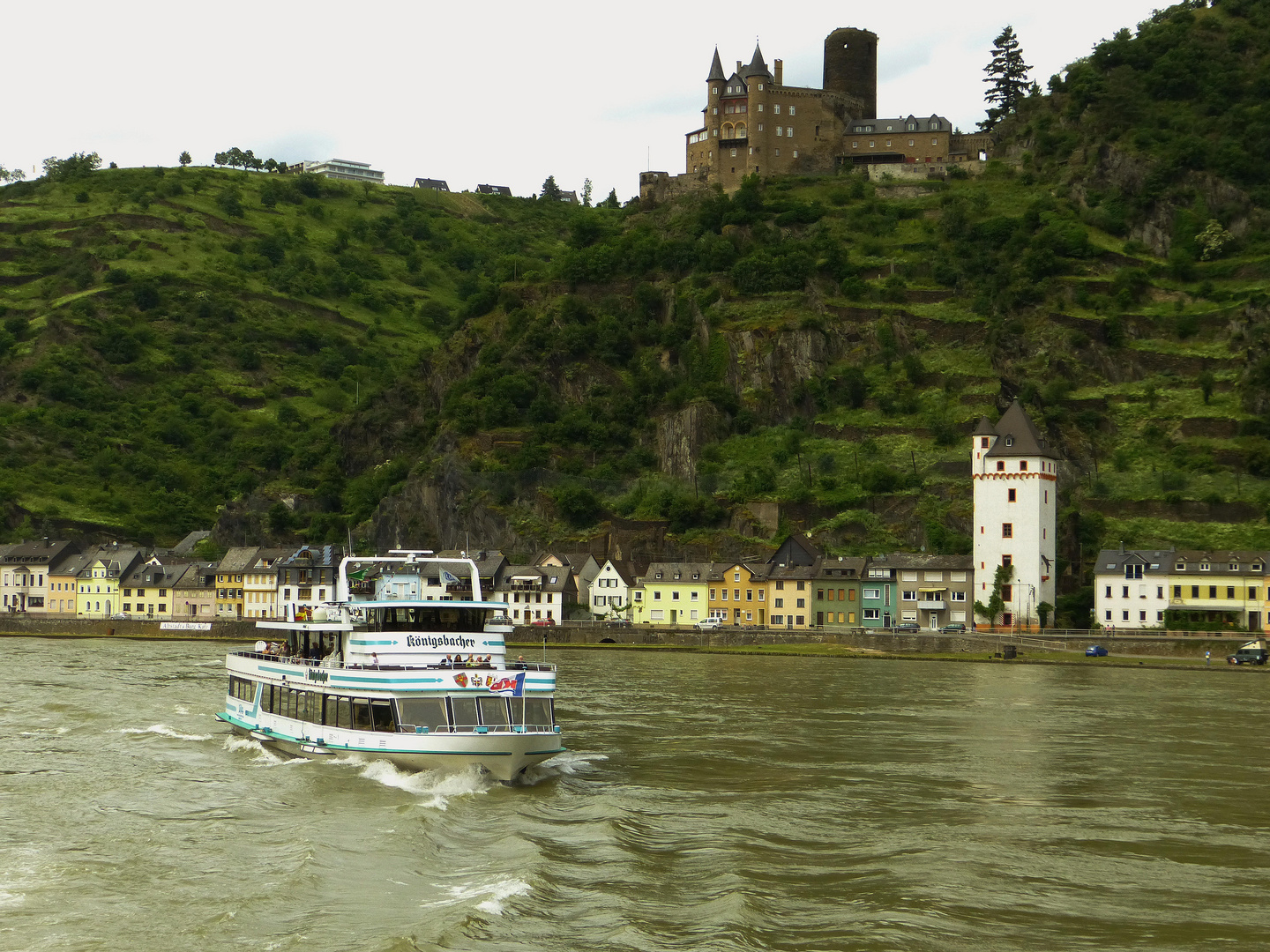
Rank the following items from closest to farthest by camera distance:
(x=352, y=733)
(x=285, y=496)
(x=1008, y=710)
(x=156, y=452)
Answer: (x=352, y=733) → (x=1008, y=710) → (x=285, y=496) → (x=156, y=452)

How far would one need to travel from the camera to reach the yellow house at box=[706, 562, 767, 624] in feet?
356

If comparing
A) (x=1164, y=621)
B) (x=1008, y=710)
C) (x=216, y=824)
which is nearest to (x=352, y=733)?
(x=216, y=824)

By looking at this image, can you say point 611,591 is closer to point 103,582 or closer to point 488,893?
point 103,582

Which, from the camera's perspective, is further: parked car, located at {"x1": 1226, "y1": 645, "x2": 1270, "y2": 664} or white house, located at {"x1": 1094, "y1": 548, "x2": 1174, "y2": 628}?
white house, located at {"x1": 1094, "y1": 548, "x2": 1174, "y2": 628}

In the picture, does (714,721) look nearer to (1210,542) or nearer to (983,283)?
(1210,542)

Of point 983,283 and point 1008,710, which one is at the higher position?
point 983,283

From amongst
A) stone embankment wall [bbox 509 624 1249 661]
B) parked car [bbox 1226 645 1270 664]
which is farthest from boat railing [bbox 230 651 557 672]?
parked car [bbox 1226 645 1270 664]

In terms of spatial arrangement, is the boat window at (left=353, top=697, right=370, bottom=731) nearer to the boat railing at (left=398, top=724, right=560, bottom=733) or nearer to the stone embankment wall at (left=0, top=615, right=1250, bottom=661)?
the boat railing at (left=398, top=724, right=560, bottom=733)

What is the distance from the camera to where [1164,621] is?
92.3m

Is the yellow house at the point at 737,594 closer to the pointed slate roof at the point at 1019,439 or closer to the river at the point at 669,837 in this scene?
the pointed slate roof at the point at 1019,439

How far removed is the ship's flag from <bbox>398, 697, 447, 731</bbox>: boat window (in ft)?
4.29

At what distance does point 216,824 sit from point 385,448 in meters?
113

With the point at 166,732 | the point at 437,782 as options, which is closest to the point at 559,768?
the point at 437,782

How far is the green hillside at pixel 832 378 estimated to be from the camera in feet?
365
